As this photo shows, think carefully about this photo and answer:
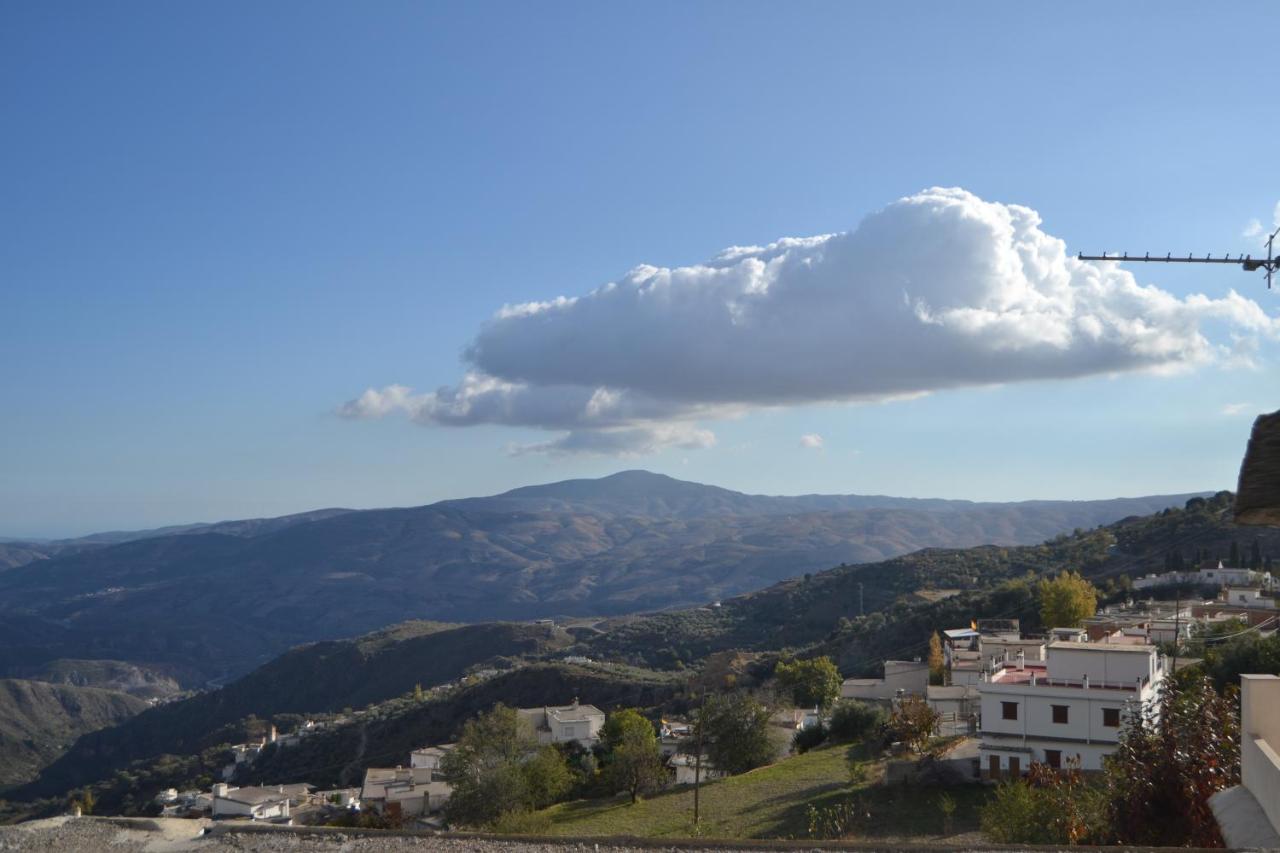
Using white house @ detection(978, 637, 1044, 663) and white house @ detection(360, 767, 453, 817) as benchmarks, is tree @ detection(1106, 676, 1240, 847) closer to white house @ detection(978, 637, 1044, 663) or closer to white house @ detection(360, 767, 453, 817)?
white house @ detection(978, 637, 1044, 663)

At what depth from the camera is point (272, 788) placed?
44.5 meters

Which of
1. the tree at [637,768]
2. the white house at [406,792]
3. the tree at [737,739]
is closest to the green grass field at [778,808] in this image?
the tree at [637,768]

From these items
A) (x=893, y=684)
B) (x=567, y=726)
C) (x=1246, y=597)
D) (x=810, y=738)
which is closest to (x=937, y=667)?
(x=893, y=684)

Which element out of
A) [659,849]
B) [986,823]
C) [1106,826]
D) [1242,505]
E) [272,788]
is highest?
[1242,505]

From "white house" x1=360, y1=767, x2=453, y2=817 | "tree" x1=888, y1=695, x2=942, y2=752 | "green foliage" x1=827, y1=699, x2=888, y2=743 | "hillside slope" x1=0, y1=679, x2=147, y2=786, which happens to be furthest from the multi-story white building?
"hillside slope" x1=0, y1=679, x2=147, y2=786

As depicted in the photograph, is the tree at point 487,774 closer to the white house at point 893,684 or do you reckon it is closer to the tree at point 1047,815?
the white house at point 893,684

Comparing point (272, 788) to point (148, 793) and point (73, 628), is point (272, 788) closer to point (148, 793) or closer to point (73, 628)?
point (148, 793)

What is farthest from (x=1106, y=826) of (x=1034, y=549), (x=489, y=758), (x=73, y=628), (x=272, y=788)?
(x=73, y=628)

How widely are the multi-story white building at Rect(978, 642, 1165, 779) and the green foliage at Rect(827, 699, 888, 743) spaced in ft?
26.6

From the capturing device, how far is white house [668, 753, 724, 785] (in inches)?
1293

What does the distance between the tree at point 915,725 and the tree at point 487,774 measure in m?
10.8

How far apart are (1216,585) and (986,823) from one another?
42.0 m

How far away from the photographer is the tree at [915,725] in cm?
2770

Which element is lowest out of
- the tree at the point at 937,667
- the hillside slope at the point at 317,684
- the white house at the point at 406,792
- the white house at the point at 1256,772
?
the hillside slope at the point at 317,684
